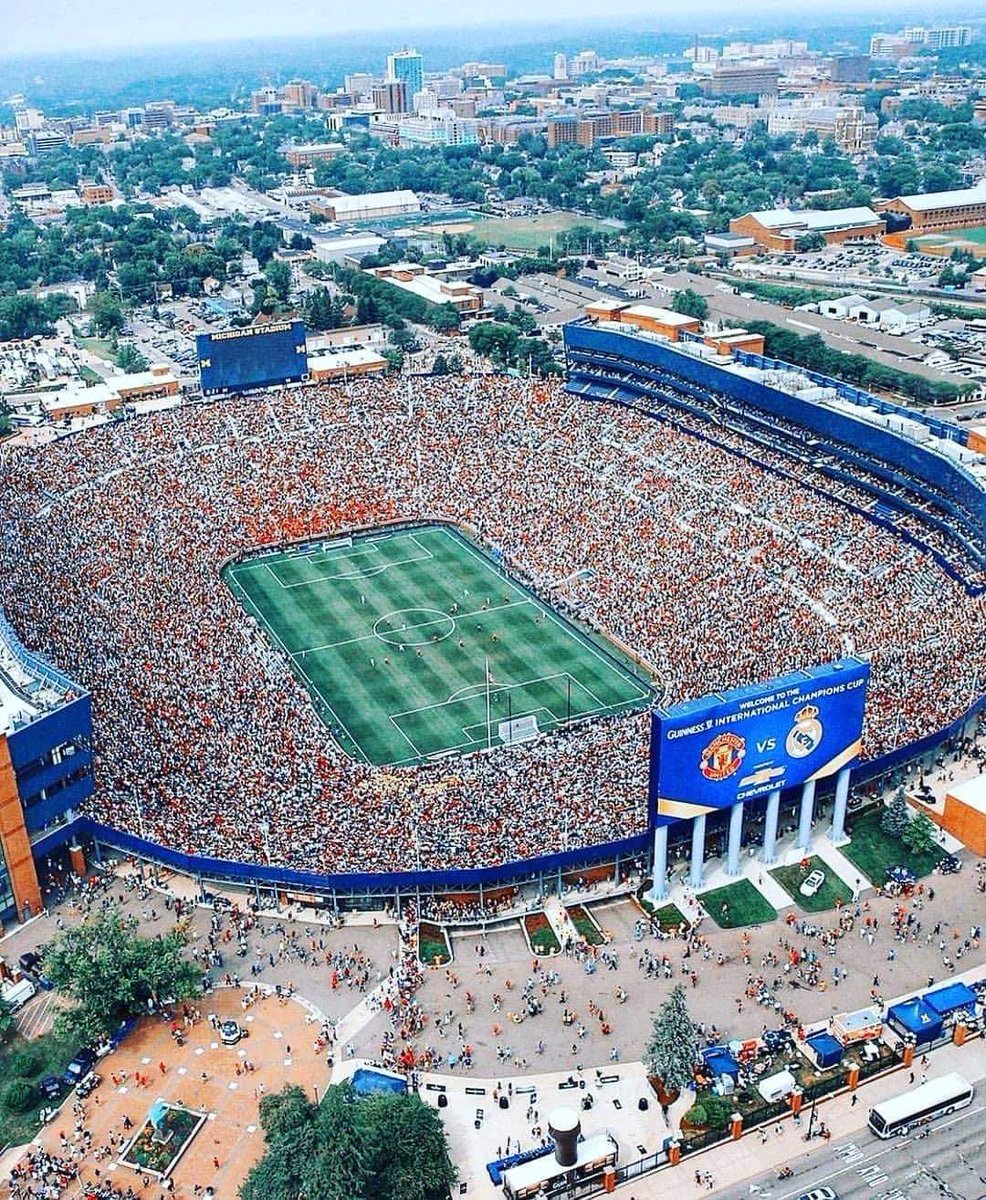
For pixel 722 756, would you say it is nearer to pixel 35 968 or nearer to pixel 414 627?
pixel 35 968

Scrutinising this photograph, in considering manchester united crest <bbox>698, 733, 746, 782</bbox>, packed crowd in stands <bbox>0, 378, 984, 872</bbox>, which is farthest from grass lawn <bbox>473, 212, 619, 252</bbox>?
manchester united crest <bbox>698, 733, 746, 782</bbox>

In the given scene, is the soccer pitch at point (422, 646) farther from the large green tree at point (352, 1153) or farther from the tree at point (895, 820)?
the large green tree at point (352, 1153)

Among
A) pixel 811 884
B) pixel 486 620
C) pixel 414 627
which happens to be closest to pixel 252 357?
pixel 414 627

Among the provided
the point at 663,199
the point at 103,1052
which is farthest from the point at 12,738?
the point at 663,199

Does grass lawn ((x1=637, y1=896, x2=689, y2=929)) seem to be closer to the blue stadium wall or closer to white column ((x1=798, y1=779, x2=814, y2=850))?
white column ((x1=798, y1=779, x2=814, y2=850))

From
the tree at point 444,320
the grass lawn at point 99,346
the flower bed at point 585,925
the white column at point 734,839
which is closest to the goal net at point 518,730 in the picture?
the flower bed at point 585,925
